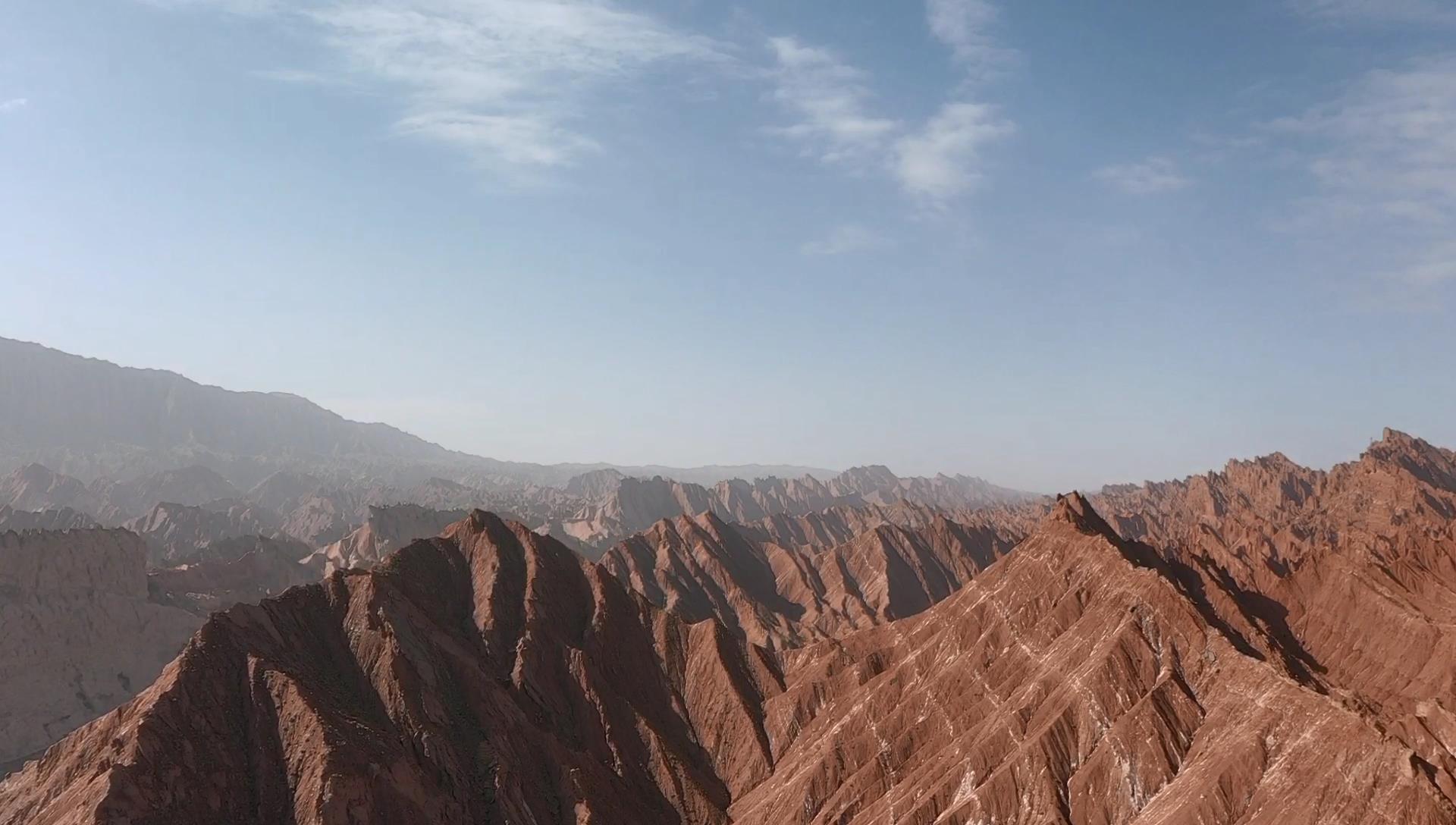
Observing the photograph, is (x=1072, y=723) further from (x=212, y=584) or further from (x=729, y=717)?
(x=212, y=584)

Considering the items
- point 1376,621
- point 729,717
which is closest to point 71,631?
point 729,717

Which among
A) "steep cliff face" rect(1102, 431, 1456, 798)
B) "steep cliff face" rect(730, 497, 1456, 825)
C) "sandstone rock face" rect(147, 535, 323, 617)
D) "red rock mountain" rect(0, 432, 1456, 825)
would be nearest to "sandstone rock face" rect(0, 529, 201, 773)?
"sandstone rock face" rect(147, 535, 323, 617)

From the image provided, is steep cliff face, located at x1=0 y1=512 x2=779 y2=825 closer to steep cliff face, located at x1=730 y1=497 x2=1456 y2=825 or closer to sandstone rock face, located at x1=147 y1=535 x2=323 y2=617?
steep cliff face, located at x1=730 y1=497 x2=1456 y2=825

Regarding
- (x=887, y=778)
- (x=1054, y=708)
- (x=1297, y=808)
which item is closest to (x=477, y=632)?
(x=887, y=778)

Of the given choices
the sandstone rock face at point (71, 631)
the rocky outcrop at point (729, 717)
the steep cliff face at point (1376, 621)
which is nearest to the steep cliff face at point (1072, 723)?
the rocky outcrop at point (729, 717)

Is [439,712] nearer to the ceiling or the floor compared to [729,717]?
nearer to the ceiling

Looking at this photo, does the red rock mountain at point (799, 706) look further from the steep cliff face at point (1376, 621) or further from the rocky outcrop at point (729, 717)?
the steep cliff face at point (1376, 621)
